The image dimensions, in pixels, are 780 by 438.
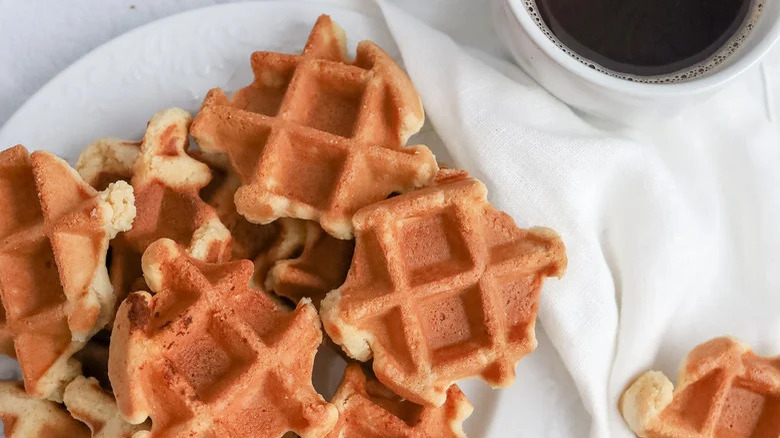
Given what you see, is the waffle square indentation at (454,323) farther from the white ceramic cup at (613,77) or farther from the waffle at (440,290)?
the white ceramic cup at (613,77)

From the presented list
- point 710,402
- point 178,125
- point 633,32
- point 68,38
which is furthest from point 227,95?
point 710,402

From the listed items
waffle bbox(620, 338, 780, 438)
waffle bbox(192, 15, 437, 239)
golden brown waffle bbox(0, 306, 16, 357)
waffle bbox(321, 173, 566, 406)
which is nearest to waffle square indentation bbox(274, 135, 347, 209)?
waffle bbox(192, 15, 437, 239)

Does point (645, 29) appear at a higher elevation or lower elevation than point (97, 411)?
higher

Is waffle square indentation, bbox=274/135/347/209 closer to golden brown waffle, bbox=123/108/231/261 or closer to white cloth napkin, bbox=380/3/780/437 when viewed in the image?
golden brown waffle, bbox=123/108/231/261

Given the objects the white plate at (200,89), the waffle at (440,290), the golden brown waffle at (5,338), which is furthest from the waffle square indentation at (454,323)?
the golden brown waffle at (5,338)

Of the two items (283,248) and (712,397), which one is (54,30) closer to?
(283,248)

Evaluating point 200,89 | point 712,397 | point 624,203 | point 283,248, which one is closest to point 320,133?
point 283,248
